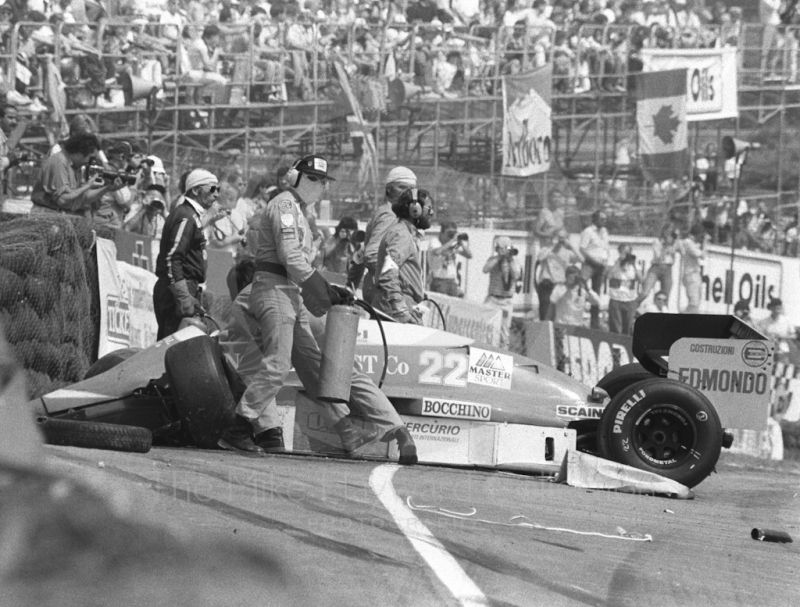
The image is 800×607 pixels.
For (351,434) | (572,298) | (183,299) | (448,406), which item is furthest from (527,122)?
(351,434)

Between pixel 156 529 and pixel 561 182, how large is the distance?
12646 millimetres

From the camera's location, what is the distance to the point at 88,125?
1275cm

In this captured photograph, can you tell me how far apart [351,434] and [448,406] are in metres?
0.63

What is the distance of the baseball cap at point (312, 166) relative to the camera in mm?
7789

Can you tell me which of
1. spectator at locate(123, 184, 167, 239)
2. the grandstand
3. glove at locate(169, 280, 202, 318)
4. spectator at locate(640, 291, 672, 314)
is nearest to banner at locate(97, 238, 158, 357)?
spectator at locate(123, 184, 167, 239)

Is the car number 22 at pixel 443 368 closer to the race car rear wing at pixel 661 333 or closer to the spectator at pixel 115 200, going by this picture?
the race car rear wing at pixel 661 333

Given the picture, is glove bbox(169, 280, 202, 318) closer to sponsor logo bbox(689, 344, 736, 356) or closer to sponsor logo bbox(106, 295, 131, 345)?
sponsor logo bbox(106, 295, 131, 345)

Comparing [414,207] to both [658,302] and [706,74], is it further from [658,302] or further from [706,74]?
[706,74]

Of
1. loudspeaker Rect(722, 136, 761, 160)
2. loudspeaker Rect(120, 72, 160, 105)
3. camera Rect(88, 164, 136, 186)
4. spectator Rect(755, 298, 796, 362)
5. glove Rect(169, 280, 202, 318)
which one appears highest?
loudspeaker Rect(120, 72, 160, 105)

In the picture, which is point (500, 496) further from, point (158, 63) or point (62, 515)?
point (158, 63)

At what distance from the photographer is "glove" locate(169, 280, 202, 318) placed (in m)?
8.79

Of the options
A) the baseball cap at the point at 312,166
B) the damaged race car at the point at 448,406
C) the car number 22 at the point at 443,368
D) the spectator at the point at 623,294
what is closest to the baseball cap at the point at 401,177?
the baseball cap at the point at 312,166

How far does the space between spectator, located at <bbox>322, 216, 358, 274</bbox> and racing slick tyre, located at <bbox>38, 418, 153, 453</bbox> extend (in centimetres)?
640

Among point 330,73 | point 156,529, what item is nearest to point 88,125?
point 330,73
